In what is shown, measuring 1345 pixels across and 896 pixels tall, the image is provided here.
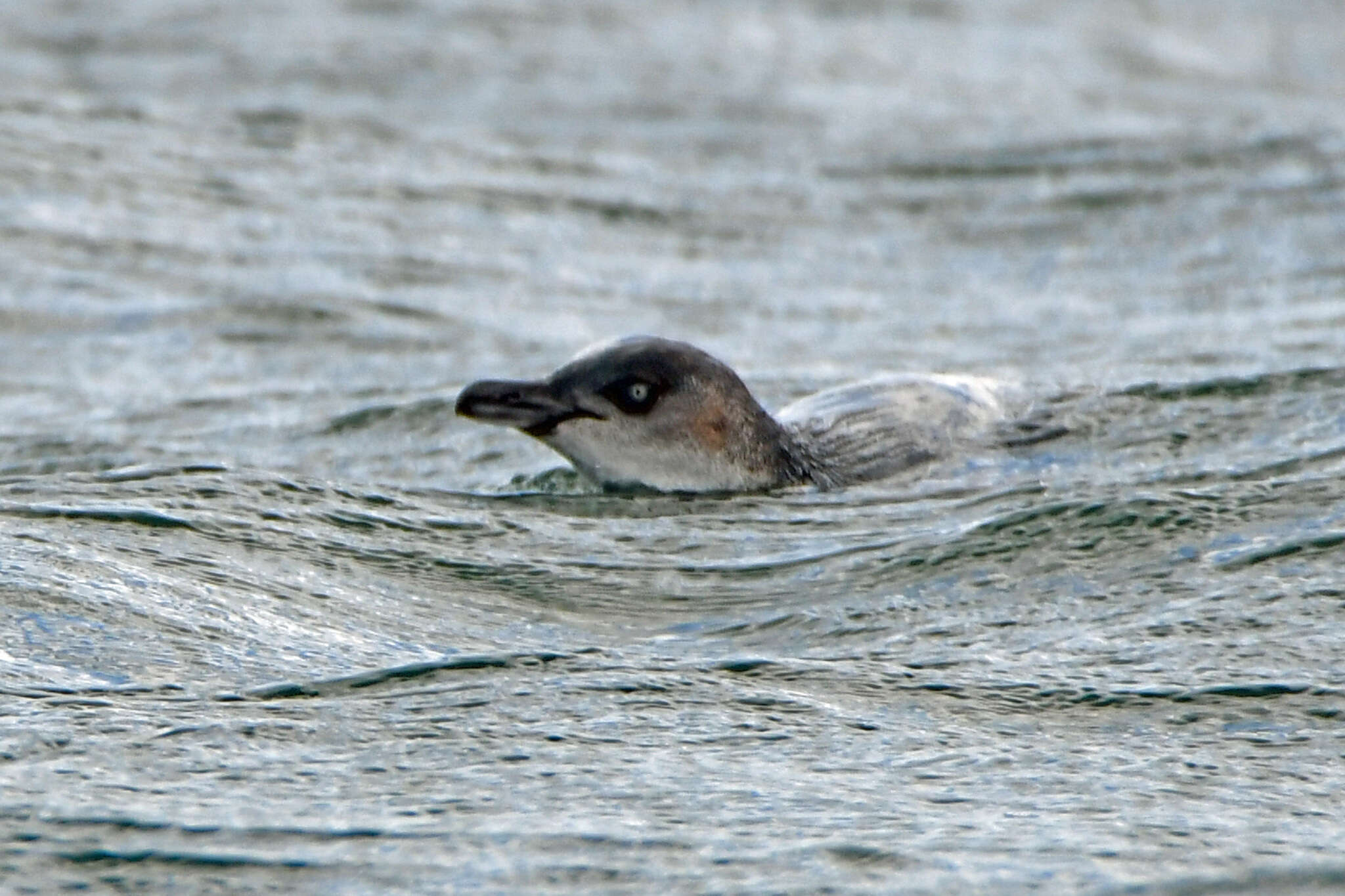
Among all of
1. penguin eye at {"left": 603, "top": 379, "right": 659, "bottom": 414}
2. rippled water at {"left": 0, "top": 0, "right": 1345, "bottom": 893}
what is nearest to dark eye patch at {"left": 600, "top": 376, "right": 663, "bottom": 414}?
penguin eye at {"left": 603, "top": 379, "right": 659, "bottom": 414}

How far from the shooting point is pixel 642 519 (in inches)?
249

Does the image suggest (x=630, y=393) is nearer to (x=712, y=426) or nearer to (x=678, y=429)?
(x=678, y=429)

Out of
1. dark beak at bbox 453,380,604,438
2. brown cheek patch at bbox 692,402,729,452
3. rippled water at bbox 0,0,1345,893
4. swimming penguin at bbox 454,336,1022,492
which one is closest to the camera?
rippled water at bbox 0,0,1345,893

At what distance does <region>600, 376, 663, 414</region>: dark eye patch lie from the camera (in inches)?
256

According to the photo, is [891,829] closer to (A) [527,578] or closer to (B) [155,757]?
(B) [155,757]

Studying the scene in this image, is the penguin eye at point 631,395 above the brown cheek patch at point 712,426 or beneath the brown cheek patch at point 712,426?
above

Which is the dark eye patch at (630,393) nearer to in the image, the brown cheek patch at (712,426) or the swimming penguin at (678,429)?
the swimming penguin at (678,429)

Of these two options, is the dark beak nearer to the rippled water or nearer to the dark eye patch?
the dark eye patch

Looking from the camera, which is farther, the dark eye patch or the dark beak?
the dark eye patch

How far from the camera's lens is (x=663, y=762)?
424 cm

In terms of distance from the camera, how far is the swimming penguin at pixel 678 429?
21.2 ft

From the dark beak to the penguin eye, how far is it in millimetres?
74

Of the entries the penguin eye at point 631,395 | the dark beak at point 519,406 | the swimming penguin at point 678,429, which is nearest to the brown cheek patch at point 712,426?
the swimming penguin at point 678,429

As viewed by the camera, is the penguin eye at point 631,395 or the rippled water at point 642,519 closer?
the rippled water at point 642,519
